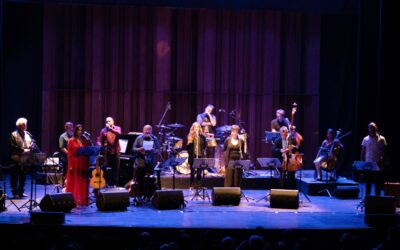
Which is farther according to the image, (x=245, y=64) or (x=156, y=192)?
(x=245, y=64)

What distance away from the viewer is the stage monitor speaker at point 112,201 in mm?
13013

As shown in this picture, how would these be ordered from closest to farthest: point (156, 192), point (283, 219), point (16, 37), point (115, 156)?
point (283, 219), point (156, 192), point (115, 156), point (16, 37)

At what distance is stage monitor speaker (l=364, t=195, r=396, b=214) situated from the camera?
12703mm

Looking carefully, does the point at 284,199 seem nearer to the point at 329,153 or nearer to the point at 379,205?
the point at 379,205

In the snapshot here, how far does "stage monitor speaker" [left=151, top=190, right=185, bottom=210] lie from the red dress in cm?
155

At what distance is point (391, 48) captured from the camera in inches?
675

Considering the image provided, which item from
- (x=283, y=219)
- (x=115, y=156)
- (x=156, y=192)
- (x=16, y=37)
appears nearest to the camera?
(x=283, y=219)

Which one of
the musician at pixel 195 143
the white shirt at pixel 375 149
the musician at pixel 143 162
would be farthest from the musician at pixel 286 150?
the musician at pixel 143 162

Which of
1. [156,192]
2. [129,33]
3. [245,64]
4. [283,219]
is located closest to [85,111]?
[129,33]

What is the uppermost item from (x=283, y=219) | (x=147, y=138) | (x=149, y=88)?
(x=149, y=88)

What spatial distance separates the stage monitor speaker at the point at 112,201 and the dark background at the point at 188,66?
6.94m

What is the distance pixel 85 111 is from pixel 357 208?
9.39 meters

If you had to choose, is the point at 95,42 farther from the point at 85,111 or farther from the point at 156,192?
the point at 156,192

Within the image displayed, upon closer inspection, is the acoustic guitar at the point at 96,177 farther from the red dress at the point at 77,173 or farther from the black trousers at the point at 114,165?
the black trousers at the point at 114,165
